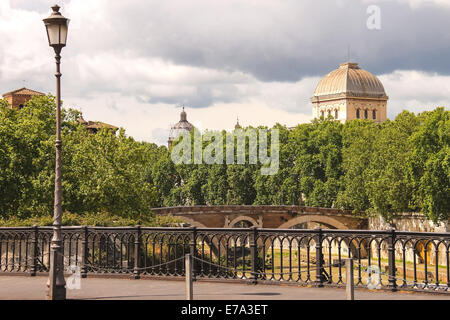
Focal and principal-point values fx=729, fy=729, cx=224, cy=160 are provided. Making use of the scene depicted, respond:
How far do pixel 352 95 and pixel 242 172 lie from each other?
175 ft

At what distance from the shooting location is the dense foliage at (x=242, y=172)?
41.6 m

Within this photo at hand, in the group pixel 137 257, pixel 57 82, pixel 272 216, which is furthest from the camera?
pixel 272 216

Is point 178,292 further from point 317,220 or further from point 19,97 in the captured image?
point 19,97

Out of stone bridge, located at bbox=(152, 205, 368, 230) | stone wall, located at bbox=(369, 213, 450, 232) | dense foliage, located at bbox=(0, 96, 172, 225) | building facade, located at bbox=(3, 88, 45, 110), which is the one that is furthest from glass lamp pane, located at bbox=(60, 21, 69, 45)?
building facade, located at bbox=(3, 88, 45, 110)

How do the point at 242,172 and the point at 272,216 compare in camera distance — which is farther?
the point at 242,172

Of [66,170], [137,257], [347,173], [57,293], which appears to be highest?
[347,173]

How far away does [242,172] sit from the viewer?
77.4 meters

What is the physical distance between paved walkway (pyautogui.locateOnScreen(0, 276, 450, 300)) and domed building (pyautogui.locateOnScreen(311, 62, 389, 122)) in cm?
11180

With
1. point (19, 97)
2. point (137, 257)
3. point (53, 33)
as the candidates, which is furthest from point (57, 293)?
point (19, 97)

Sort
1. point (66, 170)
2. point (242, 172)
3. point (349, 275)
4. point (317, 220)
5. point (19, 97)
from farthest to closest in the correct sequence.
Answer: point (19, 97), point (242, 172), point (317, 220), point (66, 170), point (349, 275)

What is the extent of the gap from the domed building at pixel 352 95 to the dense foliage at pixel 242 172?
4576 cm
